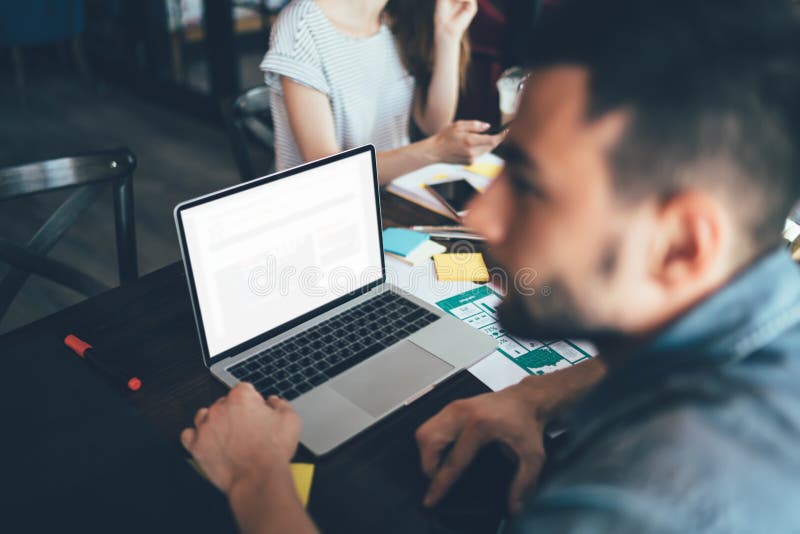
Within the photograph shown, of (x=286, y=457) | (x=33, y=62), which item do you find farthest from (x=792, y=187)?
(x=33, y=62)

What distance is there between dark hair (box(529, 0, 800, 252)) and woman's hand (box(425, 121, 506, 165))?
3.17ft

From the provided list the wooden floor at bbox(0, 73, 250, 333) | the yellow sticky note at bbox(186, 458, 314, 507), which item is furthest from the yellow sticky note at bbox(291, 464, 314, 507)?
the wooden floor at bbox(0, 73, 250, 333)

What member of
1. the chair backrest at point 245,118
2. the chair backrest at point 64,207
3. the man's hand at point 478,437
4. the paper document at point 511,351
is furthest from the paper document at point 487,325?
the chair backrest at point 245,118

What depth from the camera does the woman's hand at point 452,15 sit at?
186 cm

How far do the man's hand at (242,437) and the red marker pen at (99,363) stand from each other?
161 mm

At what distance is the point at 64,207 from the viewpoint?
1.41 metres

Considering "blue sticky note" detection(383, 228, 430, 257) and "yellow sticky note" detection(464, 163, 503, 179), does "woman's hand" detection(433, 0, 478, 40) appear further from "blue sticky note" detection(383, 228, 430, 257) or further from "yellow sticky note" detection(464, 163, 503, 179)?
"blue sticky note" detection(383, 228, 430, 257)

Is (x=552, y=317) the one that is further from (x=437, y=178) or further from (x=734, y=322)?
(x=437, y=178)

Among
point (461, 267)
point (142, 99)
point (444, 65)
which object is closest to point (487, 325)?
point (461, 267)

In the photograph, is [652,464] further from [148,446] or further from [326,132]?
[326,132]

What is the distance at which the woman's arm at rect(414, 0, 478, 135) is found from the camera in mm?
1875

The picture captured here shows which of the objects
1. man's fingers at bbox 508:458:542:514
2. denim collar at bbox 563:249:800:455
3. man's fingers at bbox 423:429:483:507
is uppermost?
denim collar at bbox 563:249:800:455

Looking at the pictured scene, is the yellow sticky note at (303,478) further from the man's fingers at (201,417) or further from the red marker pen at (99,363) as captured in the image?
the red marker pen at (99,363)

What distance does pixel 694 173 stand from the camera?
1.82 feet
